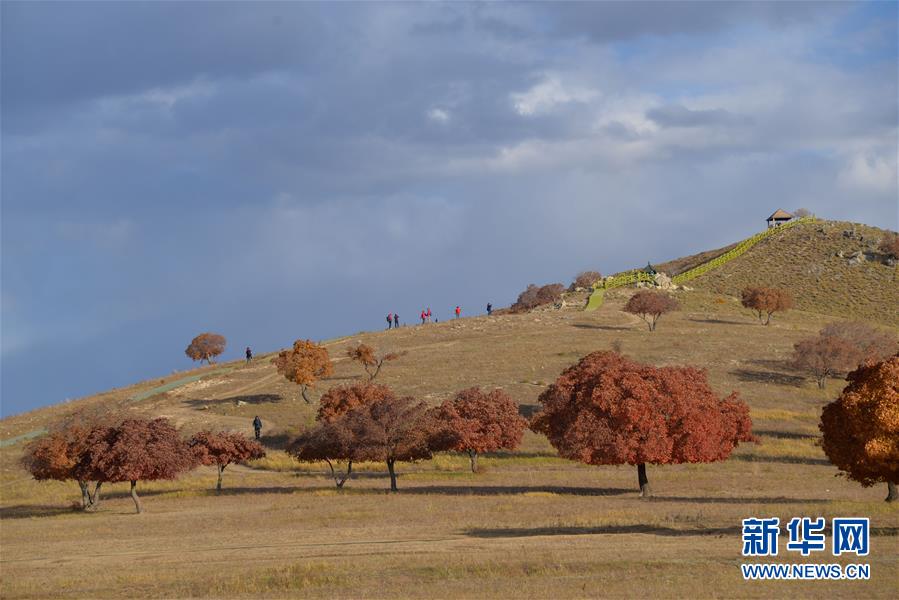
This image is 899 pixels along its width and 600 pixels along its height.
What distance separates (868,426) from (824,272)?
125197 mm

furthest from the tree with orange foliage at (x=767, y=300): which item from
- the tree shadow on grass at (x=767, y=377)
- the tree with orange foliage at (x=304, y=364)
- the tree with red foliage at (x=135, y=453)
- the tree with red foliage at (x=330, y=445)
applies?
the tree with red foliage at (x=135, y=453)

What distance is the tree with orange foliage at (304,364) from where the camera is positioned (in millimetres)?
84250

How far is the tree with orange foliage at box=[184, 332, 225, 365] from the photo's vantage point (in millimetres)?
138125

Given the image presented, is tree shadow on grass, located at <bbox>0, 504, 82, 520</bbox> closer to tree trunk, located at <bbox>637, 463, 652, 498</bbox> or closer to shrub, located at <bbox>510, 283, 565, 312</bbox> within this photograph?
tree trunk, located at <bbox>637, 463, 652, 498</bbox>

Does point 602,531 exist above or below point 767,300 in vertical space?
below

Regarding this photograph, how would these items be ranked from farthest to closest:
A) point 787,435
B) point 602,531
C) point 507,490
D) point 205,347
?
point 205,347 → point 787,435 → point 507,490 → point 602,531

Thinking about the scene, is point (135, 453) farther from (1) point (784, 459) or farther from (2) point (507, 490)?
(1) point (784, 459)

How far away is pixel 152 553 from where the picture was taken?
34.8 m

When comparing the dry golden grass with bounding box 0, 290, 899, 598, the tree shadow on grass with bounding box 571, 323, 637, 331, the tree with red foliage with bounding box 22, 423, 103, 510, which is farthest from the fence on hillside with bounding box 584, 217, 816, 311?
the tree with red foliage with bounding box 22, 423, 103, 510

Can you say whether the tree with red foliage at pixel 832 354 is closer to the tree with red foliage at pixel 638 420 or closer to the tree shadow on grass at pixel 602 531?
the tree with red foliage at pixel 638 420

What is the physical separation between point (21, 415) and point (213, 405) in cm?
2999

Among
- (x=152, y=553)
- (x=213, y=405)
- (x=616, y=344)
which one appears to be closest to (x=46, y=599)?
(x=152, y=553)

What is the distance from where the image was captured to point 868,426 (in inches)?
1380

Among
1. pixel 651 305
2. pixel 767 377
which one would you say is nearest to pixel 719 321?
pixel 651 305
